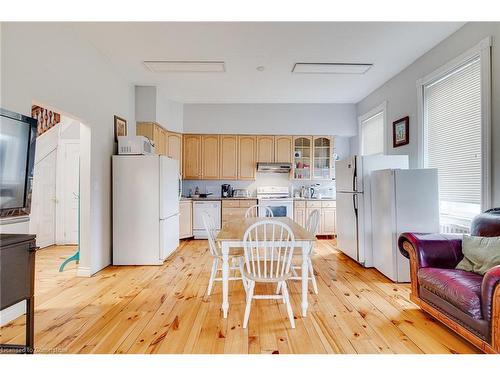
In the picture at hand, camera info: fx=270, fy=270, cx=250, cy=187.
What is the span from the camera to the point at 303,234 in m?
2.46

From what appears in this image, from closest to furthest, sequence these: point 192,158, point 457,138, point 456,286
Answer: point 456,286, point 457,138, point 192,158

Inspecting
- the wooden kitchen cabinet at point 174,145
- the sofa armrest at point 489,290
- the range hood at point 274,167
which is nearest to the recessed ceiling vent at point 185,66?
the wooden kitchen cabinet at point 174,145

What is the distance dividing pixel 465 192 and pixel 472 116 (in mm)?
812

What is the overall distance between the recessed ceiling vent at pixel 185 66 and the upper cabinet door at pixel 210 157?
1.91 m

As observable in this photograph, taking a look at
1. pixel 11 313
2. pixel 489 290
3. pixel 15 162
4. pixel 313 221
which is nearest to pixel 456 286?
pixel 489 290

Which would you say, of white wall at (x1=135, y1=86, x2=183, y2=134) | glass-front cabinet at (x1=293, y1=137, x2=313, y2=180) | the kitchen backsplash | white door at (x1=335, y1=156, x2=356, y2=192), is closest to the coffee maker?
the kitchen backsplash

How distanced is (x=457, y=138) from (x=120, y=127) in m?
4.48

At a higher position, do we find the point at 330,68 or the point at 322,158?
the point at 330,68

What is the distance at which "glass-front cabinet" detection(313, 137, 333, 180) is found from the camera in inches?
233

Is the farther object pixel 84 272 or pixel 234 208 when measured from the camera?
pixel 234 208

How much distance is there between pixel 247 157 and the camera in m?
5.82

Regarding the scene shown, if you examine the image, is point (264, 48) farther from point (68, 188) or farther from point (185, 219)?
point (68, 188)

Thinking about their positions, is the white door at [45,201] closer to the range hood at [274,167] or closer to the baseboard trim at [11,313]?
the baseboard trim at [11,313]

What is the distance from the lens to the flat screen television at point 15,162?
183 cm
